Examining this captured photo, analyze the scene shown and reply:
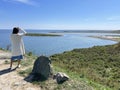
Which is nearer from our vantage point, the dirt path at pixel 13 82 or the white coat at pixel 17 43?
the dirt path at pixel 13 82

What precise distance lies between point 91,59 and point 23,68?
581 inches

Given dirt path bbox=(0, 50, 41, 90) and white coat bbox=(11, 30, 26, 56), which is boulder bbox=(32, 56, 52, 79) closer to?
dirt path bbox=(0, 50, 41, 90)

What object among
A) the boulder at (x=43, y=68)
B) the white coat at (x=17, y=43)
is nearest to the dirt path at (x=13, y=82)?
the boulder at (x=43, y=68)

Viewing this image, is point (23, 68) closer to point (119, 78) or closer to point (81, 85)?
point (81, 85)

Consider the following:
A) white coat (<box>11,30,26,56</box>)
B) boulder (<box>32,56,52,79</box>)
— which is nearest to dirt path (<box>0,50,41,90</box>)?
boulder (<box>32,56,52,79</box>)

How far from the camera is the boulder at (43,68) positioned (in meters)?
9.16

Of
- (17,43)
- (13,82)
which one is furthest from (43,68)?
(17,43)

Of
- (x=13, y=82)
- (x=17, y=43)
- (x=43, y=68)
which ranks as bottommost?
(x=13, y=82)

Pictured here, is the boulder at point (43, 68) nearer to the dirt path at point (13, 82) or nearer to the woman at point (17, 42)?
the dirt path at point (13, 82)

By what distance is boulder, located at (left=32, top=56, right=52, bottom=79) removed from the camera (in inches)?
360

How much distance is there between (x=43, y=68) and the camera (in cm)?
927

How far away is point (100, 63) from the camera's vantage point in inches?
869

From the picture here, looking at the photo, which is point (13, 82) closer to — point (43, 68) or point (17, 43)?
point (43, 68)

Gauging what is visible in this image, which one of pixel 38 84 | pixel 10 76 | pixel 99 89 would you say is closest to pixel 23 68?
pixel 10 76
